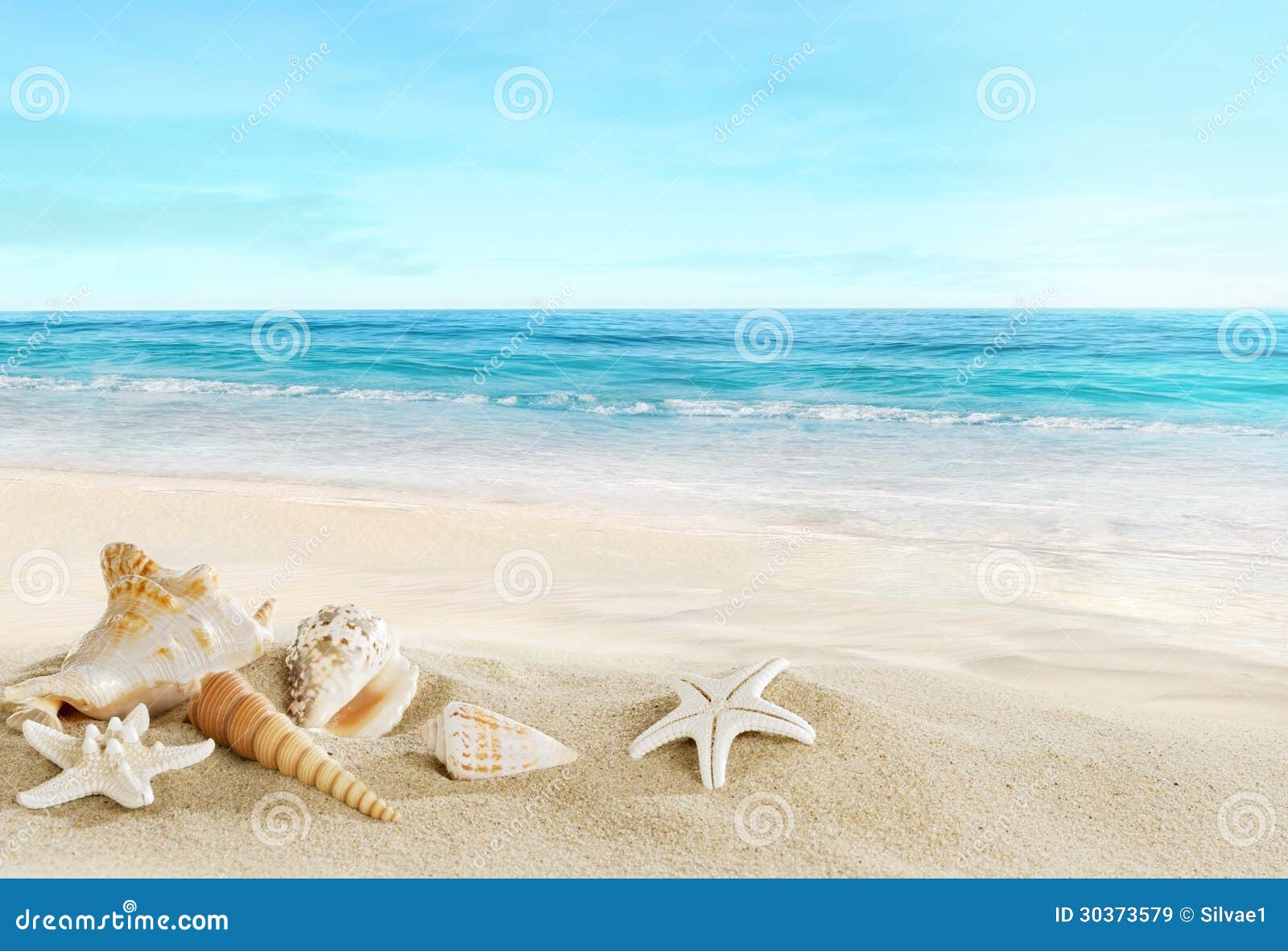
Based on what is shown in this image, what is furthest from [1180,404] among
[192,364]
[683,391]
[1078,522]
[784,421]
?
[192,364]

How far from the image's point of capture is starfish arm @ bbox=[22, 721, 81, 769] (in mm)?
3277

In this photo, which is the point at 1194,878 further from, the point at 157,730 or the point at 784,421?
A: the point at 784,421

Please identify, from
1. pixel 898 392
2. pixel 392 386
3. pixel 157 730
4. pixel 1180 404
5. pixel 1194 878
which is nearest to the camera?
pixel 1194 878

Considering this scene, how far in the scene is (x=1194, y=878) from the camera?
309 centimetres

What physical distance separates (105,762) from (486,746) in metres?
1.28

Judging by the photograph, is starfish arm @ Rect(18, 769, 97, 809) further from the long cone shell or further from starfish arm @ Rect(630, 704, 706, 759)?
starfish arm @ Rect(630, 704, 706, 759)

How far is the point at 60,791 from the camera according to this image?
3.15m

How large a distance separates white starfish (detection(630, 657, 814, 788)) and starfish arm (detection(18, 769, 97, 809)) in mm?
1874

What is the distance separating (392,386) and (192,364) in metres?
8.65

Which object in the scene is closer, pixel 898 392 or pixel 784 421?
pixel 784 421

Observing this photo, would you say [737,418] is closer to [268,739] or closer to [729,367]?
[729,367]

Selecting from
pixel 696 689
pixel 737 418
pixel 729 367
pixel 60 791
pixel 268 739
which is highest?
pixel 729 367

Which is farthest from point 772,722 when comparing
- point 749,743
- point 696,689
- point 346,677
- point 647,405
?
point 647,405

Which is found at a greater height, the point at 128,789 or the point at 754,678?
the point at 754,678
